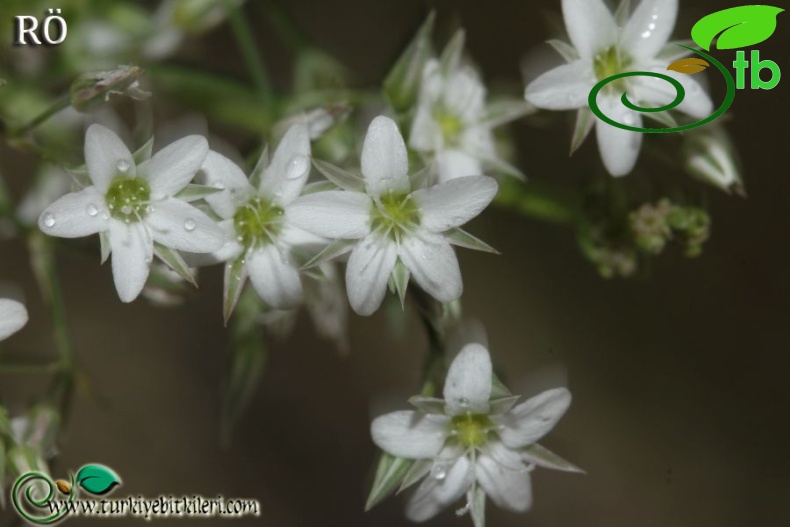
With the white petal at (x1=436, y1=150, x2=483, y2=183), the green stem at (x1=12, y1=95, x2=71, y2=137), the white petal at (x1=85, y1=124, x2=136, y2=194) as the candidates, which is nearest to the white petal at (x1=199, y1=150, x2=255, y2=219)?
the white petal at (x1=85, y1=124, x2=136, y2=194)

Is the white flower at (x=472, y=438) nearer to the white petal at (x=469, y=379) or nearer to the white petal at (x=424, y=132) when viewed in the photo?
the white petal at (x=469, y=379)

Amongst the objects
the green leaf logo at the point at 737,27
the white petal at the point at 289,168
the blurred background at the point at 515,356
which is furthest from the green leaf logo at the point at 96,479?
the green leaf logo at the point at 737,27

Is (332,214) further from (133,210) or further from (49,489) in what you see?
(49,489)

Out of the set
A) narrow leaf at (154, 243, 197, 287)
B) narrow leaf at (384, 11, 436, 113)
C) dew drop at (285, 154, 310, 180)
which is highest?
narrow leaf at (384, 11, 436, 113)

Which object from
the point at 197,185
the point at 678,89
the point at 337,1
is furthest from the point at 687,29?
the point at 337,1

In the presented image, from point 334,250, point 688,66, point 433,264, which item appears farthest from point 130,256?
point 688,66

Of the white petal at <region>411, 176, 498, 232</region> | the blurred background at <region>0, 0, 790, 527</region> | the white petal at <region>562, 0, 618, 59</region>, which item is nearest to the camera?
the white petal at <region>411, 176, 498, 232</region>

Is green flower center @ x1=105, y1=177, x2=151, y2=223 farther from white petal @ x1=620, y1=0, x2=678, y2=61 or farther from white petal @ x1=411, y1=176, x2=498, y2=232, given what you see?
white petal @ x1=620, y1=0, x2=678, y2=61
